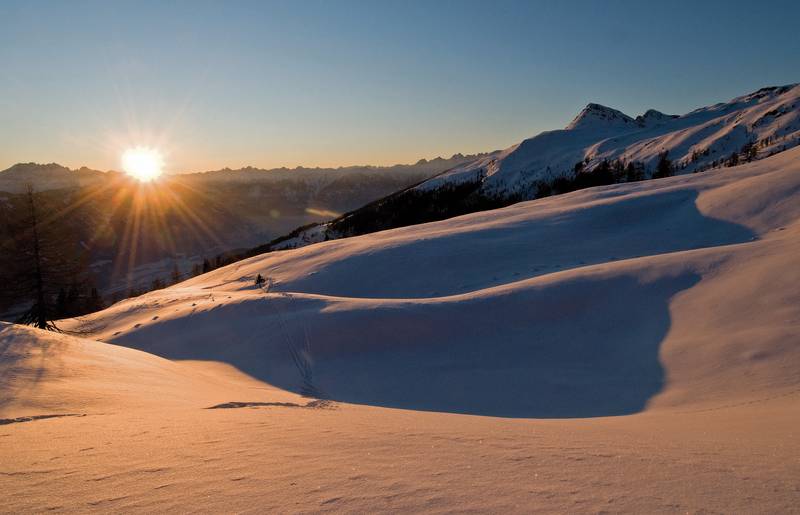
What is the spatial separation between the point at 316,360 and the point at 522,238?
1593 cm

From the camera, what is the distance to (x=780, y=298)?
11180 mm

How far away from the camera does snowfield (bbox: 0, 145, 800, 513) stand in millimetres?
3488

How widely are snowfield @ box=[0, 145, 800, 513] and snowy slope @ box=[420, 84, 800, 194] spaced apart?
103787 mm

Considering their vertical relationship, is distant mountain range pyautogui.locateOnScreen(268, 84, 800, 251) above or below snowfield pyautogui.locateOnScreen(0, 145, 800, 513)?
above

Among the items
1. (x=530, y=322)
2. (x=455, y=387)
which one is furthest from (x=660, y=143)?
(x=455, y=387)

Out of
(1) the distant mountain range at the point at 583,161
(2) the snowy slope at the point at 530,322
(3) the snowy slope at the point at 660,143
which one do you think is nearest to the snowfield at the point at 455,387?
(2) the snowy slope at the point at 530,322

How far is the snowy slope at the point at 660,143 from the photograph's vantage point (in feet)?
357

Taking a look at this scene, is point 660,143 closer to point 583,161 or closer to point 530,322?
point 583,161

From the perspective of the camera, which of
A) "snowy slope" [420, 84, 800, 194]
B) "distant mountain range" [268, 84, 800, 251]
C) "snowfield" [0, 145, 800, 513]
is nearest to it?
"snowfield" [0, 145, 800, 513]

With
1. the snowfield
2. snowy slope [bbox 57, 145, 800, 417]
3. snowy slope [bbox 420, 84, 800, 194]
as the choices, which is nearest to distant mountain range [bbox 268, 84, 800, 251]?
snowy slope [bbox 420, 84, 800, 194]

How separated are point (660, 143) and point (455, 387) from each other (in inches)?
5759

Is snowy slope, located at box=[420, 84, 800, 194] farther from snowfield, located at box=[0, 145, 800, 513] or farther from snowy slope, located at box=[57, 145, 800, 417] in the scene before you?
snowfield, located at box=[0, 145, 800, 513]

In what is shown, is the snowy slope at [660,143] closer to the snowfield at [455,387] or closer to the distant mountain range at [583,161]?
the distant mountain range at [583,161]

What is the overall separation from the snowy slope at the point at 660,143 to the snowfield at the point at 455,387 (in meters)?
104
